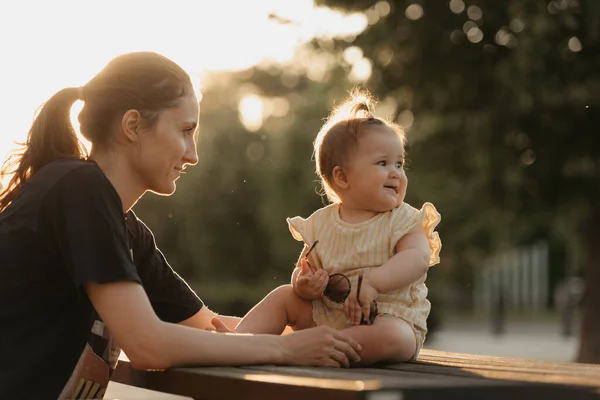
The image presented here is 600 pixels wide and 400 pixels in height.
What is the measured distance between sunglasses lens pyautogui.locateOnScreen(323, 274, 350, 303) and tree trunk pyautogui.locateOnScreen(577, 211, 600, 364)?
10727mm

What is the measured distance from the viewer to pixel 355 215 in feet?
12.7

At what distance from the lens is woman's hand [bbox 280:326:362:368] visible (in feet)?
10.1

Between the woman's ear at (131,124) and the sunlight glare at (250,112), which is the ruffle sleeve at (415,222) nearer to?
the woman's ear at (131,124)

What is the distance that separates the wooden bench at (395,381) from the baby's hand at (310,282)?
0.38 metres

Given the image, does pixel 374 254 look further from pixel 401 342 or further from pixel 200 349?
pixel 200 349

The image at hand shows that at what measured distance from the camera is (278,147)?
34.2 meters

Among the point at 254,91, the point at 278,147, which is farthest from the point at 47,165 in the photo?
the point at 254,91

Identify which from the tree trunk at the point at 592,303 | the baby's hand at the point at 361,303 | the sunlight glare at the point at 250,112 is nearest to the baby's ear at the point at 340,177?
the baby's hand at the point at 361,303

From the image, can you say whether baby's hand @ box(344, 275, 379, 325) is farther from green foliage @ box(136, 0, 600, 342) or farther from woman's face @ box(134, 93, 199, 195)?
green foliage @ box(136, 0, 600, 342)

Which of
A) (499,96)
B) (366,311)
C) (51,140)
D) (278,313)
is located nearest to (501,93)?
(499,96)

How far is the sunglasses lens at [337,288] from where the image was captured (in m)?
3.63

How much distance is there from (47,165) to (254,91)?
40866mm

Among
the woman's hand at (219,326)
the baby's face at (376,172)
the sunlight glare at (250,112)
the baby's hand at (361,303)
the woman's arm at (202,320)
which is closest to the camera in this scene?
the baby's hand at (361,303)

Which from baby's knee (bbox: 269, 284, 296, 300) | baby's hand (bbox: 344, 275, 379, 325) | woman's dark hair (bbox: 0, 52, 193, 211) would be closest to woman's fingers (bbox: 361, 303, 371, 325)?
baby's hand (bbox: 344, 275, 379, 325)
